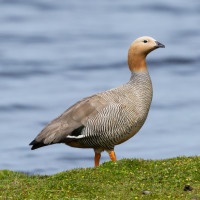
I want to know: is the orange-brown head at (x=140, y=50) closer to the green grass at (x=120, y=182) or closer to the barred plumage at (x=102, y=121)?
the barred plumage at (x=102, y=121)

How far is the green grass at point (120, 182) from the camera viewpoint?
10148mm

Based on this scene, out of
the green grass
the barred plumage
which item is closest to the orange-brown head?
the barred plumage

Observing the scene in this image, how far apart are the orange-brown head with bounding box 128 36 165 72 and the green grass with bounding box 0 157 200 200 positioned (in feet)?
7.84

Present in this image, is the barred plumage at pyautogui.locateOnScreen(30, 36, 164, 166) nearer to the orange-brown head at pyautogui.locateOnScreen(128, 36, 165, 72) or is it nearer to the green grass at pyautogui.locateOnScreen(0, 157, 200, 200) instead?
the orange-brown head at pyautogui.locateOnScreen(128, 36, 165, 72)

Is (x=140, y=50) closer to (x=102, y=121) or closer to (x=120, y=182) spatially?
(x=102, y=121)

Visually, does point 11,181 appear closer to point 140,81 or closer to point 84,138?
point 84,138

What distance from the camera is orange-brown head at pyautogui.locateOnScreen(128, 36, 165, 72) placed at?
1365 cm

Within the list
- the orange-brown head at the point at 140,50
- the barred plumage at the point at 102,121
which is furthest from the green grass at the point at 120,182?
the orange-brown head at the point at 140,50

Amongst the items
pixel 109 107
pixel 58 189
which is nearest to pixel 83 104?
pixel 109 107

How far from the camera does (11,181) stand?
1172cm

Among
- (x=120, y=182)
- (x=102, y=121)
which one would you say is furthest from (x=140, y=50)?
(x=120, y=182)

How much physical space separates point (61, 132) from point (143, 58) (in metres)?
2.36

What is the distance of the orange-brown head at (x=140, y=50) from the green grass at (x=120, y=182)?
2391 mm

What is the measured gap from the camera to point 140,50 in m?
13.7
